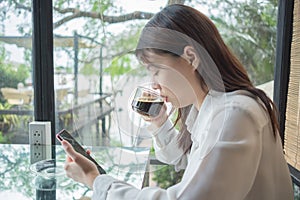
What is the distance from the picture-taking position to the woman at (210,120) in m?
0.72

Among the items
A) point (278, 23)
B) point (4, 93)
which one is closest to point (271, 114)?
point (278, 23)

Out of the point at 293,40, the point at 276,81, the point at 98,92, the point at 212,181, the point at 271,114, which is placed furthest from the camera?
the point at 276,81

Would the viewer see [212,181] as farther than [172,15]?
No

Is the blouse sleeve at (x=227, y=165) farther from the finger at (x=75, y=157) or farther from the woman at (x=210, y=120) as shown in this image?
the finger at (x=75, y=157)

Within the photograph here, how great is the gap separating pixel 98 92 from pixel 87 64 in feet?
0.41

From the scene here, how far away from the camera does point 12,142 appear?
1813 mm

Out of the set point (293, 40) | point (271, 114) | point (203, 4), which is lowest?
point (271, 114)

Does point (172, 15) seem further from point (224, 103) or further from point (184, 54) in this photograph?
point (224, 103)

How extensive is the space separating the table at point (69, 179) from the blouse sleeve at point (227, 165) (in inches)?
16.6

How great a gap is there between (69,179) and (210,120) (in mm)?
660

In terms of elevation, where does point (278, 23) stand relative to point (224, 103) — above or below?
above

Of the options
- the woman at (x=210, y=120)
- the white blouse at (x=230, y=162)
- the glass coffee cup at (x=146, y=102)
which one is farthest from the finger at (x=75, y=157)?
the glass coffee cup at (x=146, y=102)

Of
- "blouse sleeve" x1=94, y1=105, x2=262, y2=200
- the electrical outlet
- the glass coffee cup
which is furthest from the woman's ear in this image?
the electrical outlet

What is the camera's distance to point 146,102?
3.78 feet
